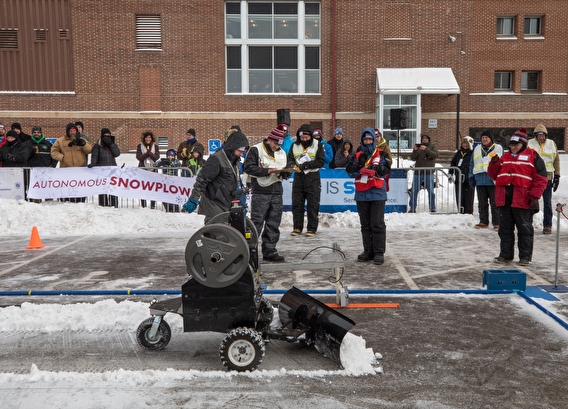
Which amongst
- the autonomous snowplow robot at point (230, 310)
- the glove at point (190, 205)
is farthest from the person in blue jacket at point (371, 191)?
the autonomous snowplow robot at point (230, 310)

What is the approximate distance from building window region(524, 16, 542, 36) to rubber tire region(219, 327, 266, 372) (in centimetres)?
3213

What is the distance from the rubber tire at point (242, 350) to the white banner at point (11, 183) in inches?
426

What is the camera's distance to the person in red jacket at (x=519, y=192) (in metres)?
9.02

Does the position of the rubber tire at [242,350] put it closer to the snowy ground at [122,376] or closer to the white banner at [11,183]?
the snowy ground at [122,376]

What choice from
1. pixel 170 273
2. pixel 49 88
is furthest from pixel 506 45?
pixel 170 273

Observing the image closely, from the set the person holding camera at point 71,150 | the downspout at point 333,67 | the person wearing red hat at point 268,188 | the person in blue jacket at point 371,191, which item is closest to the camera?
the person in blue jacket at point 371,191

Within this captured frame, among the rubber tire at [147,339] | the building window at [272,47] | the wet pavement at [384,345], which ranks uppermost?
the building window at [272,47]

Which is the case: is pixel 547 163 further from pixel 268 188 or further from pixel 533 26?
pixel 533 26

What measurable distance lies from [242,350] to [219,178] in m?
3.50

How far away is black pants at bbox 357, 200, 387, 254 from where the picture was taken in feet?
30.8

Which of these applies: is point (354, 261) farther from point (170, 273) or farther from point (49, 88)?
point (49, 88)

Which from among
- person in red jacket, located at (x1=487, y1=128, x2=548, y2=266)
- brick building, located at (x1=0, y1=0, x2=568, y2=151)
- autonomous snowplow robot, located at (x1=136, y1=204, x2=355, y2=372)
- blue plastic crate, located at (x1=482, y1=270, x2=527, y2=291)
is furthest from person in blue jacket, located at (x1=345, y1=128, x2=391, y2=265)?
brick building, located at (x1=0, y1=0, x2=568, y2=151)

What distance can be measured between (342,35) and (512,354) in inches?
1050

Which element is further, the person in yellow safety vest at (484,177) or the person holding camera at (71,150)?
the person holding camera at (71,150)
